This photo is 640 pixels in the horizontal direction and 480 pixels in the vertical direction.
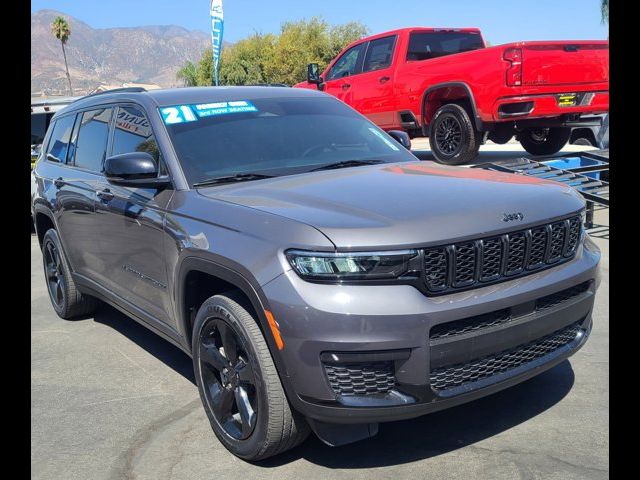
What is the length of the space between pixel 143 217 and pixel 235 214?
3.15 ft

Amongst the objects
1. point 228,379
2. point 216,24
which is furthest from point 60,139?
point 216,24

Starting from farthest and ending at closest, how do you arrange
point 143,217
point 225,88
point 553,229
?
point 225,88, point 143,217, point 553,229

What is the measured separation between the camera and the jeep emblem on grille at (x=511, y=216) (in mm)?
3037

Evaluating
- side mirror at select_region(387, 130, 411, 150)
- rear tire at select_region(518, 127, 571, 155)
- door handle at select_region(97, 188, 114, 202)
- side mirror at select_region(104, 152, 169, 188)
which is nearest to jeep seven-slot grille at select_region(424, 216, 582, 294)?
side mirror at select_region(104, 152, 169, 188)

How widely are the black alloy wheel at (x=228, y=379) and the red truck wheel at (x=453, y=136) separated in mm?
6667

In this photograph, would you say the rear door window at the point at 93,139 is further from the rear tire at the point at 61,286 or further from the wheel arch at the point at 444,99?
the wheel arch at the point at 444,99

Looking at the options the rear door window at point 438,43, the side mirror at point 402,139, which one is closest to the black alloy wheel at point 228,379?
the side mirror at point 402,139

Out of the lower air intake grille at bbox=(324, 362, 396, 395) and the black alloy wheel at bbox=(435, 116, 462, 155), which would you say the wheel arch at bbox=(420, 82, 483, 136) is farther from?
the lower air intake grille at bbox=(324, 362, 396, 395)

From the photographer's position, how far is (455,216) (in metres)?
2.94

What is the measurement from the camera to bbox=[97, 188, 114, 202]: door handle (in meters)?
4.51

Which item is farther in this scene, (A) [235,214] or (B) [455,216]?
(A) [235,214]

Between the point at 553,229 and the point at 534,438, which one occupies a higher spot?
the point at 553,229

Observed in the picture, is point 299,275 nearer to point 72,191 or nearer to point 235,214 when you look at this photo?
point 235,214
